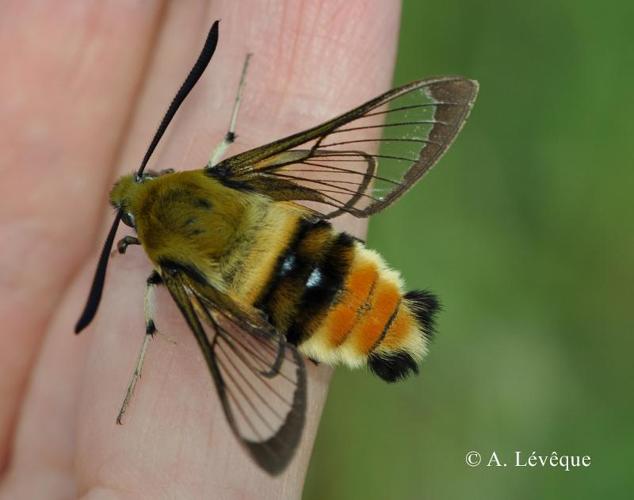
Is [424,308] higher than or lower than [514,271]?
lower

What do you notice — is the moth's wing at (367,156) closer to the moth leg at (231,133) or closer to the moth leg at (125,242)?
the moth leg at (231,133)

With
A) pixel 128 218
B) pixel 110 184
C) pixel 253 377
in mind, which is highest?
pixel 110 184

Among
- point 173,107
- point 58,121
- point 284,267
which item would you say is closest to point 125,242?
point 173,107

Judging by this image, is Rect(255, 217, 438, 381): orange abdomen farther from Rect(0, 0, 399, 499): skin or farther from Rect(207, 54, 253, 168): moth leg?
Rect(207, 54, 253, 168): moth leg

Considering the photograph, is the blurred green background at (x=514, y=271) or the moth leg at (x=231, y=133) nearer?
the moth leg at (x=231, y=133)

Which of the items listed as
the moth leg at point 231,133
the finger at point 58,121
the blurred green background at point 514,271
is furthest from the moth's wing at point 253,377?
the blurred green background at point 514,271

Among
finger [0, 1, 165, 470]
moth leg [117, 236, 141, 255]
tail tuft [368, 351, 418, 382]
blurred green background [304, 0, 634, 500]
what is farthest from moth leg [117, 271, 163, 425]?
blurred green background [304, 0, 634, 500]

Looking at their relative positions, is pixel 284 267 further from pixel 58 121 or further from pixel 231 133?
pixel 58 121
